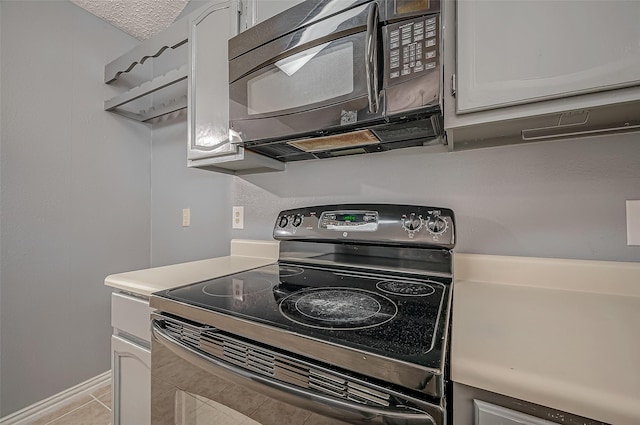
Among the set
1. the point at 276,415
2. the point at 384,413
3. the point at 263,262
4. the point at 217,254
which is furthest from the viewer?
the point at 217,254

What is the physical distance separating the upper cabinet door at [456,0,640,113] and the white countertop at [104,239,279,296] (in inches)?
43.3

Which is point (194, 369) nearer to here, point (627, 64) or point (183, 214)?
point (627, 64)

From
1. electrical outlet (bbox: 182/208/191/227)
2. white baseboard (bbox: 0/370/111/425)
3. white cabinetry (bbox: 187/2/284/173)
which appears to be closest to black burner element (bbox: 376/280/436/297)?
white cabinetry (bbox: 187/2/284/173)

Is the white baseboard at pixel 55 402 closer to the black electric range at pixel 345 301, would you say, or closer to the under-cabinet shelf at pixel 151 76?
the black electric range at pixel 345 301

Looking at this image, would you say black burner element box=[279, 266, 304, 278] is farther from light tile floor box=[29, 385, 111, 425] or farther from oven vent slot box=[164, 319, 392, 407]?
light tile floor box=[29, 385, 111, 425]

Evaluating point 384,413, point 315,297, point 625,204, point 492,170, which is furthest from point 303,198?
point 625,204

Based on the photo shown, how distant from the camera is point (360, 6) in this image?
0.85 metres

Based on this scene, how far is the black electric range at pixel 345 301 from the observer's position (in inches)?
20.0

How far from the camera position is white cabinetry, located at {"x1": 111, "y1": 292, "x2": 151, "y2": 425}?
1.01 metres

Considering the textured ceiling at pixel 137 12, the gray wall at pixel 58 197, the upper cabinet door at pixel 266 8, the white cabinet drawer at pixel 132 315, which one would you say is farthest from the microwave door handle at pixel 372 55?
the gray wall at pixel 58 197

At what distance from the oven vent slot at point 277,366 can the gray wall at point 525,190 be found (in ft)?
2.63

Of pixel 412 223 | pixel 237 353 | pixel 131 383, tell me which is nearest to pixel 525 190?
pixel 412 223

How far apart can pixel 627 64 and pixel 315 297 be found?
94 cm

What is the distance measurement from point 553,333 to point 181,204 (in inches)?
82.6
